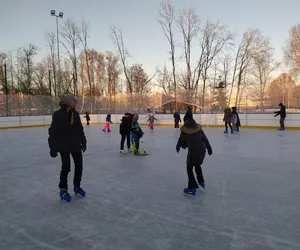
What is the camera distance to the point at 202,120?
18.6m

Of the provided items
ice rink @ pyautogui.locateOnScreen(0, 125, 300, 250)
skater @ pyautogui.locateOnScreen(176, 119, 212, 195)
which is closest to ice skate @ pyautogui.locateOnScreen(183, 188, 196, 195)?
skater @ pyautogui.locateOnScreen(176, 119, 212, 195)

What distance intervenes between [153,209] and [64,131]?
1534 millimetres

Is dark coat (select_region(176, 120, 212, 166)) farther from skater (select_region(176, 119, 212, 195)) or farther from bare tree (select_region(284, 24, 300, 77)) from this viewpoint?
bare tree (select_region(284, 24, 300, 77))

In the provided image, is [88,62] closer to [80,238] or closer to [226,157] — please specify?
[226,157]

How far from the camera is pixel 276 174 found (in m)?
4.85

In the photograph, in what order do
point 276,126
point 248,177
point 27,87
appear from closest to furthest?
point 248,177 < point 276,126 < point 27,87

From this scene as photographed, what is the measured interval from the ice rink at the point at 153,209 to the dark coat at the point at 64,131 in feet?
2.53

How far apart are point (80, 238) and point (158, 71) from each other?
3181cm

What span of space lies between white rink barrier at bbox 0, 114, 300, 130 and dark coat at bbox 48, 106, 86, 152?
14.3 meters

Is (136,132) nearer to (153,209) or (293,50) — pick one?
(153,209)

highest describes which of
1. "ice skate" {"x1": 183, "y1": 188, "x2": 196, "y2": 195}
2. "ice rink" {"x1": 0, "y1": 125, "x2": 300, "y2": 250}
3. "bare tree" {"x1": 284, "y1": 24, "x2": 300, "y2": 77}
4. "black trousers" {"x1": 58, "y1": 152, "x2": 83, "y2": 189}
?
"bare tree" {"x1": 284, "y1": 24, "x2": 300, "y2": 77}

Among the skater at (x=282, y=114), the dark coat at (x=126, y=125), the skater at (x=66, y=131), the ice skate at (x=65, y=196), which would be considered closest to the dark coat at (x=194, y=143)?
the skater at (x=66, y=131)

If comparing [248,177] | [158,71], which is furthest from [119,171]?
[158,71]

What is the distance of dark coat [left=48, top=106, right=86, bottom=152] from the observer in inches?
135
